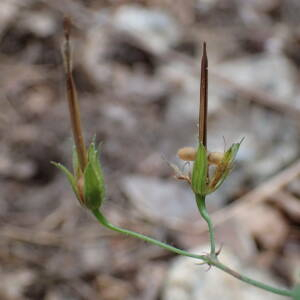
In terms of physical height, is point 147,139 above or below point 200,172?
below

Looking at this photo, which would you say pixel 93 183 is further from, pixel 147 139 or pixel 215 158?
pixel 147 139

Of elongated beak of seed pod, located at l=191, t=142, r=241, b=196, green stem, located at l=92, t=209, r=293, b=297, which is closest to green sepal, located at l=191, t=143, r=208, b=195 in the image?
elongated beak of seed pod, located at l=191, t=142, r=241, b=196

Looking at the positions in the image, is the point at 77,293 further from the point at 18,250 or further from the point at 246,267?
the point at 246,267

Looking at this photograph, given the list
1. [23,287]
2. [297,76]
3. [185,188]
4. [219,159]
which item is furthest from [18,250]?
[297,76]

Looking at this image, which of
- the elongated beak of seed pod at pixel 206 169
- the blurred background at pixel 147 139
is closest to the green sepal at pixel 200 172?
the elongated beak of seed pod at pixel 206 169

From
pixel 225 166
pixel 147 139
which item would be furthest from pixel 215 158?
pixel 147 139
